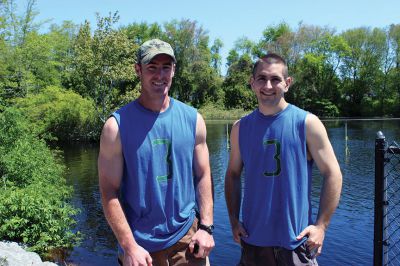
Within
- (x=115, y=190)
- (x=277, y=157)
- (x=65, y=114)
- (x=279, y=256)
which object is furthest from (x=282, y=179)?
(x=65, y=114)

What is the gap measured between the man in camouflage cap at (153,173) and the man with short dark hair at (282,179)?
43cm

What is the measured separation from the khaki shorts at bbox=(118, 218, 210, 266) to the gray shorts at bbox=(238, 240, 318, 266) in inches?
15.7

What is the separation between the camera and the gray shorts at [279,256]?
10.2 ft

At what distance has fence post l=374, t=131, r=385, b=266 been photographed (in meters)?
4.05

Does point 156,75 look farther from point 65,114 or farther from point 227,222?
point 65,114

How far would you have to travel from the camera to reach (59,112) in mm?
31500

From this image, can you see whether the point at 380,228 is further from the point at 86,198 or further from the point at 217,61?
the point at 217,61

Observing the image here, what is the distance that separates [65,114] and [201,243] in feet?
101

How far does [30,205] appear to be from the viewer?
874 centimetres

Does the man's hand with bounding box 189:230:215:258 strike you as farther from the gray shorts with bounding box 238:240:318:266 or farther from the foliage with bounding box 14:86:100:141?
the foliage with bounding box 14:86:100:141

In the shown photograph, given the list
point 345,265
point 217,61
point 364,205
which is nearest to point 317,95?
point 217,61

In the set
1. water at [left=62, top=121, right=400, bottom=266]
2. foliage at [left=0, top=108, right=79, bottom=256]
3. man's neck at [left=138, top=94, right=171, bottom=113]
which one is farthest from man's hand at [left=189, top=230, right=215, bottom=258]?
water at [left=62, top=121, right=400, bottom=266]

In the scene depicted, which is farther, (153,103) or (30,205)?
(30,205)

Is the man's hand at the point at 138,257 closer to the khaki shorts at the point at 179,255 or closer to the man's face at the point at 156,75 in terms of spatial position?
the khaki shorts at the point at 179,255
